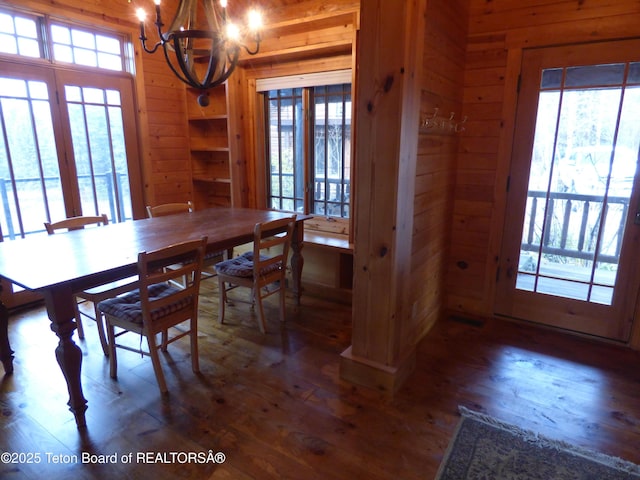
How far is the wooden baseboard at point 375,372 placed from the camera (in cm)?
219

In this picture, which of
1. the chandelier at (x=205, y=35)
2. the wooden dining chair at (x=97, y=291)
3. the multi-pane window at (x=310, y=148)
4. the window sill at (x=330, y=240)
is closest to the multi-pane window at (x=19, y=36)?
the wooden dining chair at (x=97, y=291)

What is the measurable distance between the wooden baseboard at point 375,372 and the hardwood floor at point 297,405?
51mm

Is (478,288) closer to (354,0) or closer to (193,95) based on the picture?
(354,0)

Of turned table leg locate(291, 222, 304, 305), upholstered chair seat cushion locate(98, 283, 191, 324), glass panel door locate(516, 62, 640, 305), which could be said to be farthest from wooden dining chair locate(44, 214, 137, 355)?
glass panel door locate(516, 62, 640, 305)

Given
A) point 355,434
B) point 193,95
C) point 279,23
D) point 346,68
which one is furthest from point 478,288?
point 193,95

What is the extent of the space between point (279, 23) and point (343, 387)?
3.15 m

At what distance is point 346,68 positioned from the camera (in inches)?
136

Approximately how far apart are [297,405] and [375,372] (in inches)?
19.0

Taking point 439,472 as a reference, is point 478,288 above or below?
above

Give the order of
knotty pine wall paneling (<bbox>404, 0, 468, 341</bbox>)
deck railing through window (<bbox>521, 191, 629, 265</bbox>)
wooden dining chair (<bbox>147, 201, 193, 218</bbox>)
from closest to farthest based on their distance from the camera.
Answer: knotty pine wall paneling (<bbox>404, 0, 468, 341</bbox>) → deck railing through window (<bbox>521, 191, 629, 265</bbox>) → wooden dining chair (<bbox>147, 201, 193, 218</bbox>)

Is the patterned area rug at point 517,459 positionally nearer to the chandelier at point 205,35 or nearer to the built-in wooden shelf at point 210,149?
the chandelier at point 205,35

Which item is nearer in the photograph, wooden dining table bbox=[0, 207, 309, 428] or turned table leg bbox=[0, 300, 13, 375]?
wooden dining table bbox=[0, 207, 309, 428]

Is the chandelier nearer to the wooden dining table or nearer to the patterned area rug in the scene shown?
the wooden dining table

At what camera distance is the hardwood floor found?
5.76 feet
